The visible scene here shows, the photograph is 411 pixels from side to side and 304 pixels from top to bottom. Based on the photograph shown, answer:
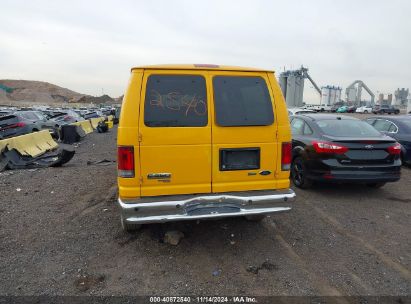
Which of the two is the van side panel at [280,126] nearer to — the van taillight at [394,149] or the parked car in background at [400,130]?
the van taillight at [394,149]

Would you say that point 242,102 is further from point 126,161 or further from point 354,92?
point 354,92

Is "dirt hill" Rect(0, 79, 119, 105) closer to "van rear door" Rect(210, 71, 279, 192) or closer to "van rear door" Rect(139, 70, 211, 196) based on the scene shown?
"van rear door" Rect(139, 70, 211, 196)

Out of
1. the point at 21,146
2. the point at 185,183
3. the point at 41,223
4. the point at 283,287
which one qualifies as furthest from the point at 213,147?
the point at 21,146

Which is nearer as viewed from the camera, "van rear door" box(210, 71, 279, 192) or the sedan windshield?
"van rear door" box(210, 71, 279, 192)

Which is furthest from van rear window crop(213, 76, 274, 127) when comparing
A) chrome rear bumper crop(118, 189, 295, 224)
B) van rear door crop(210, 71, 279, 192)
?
chrome rear bumper crop(118, 189, 295, 224)

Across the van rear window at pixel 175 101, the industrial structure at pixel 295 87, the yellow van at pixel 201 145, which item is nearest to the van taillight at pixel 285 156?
the yellow van at pixel 201 145

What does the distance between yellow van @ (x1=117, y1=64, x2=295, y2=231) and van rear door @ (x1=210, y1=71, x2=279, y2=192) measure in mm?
12

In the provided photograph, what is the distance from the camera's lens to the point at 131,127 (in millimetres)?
3598

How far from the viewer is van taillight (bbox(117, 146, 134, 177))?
3.61 metres

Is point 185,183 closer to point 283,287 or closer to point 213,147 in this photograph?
point 213,147

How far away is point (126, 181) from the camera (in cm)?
368

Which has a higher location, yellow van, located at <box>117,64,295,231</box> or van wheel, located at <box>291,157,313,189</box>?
yellow van, located at <box>117,64,295,231</box>

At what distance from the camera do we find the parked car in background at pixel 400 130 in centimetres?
901

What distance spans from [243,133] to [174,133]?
84 centimetres
